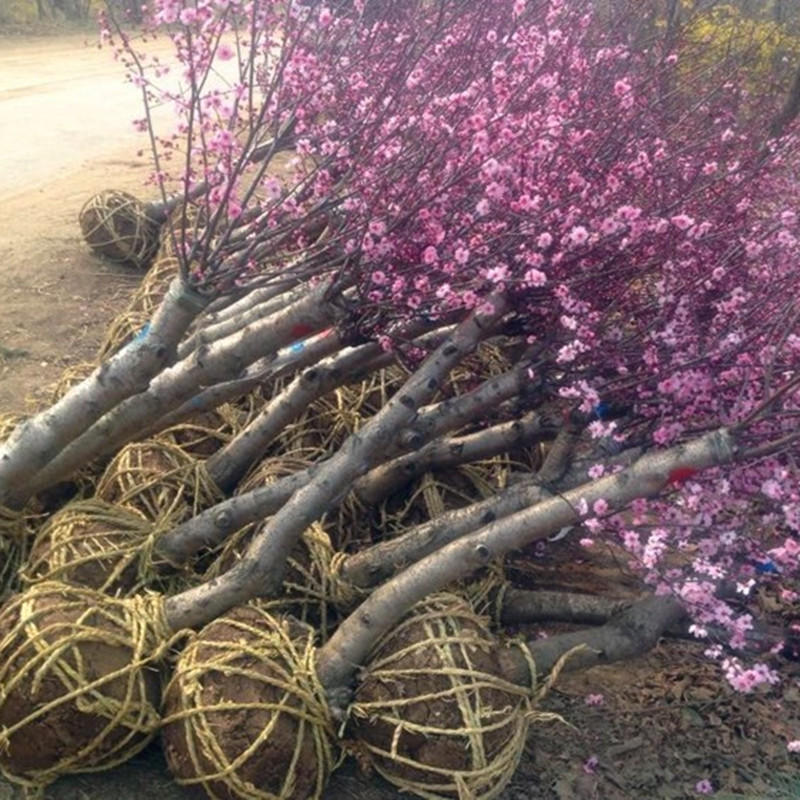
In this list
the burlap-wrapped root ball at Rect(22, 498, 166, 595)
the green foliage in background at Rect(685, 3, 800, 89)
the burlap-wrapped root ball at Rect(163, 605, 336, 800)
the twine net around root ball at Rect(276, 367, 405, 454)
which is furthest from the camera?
the green foliage in background at Rect(685, 3, 800, 89)

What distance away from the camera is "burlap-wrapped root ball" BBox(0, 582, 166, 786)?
371 centimetres

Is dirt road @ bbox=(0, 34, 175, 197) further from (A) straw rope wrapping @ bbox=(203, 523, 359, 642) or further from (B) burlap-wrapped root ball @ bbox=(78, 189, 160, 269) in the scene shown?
(A) straw rope wrapping @ bbox=(203, 523, 359, 642)

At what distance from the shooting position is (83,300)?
337 inches

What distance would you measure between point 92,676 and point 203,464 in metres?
1.47

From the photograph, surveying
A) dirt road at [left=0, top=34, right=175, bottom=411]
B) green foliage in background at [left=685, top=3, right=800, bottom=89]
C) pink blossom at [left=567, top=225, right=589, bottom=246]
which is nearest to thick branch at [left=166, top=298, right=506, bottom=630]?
pink blossom at [left=567, top=225, right=589, bottom=246]

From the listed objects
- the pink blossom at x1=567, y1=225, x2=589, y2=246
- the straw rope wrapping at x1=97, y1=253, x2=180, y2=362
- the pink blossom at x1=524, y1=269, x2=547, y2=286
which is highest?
the pink blossom at x1=567, y1=225, x2=589, y2=246

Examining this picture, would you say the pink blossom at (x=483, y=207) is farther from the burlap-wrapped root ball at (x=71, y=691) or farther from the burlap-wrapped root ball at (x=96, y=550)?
the burlap-wrapped root ball at (x=71, y=691)

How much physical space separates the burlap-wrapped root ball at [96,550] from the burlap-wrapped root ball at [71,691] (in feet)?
1.00

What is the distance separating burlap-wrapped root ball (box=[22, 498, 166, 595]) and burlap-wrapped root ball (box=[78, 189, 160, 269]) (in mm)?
5195

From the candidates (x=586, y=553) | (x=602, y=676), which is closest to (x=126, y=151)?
(x=586, y=553)

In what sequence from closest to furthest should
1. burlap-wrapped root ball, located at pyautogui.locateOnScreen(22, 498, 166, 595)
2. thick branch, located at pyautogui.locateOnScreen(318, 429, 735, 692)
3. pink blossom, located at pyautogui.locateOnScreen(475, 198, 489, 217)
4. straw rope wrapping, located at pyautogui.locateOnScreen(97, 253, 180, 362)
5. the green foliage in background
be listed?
thick branch, located at pyautogui.locateOnScreen(318, 429, 735, 692) < pink blossom, located at pyautogui.locateOnScreen(475, 198, 489, 217) < burlap-wrapped root ball, located at pyautogui.locateOnScreen(22, 498, 166, 595) < straw rope wrapping, located at pyautogui.locateOnScreen(97, 253, 180, 362) < the green foliage in background

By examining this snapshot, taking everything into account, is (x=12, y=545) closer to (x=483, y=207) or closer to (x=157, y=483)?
(x=157, y=483)

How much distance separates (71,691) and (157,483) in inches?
52.8

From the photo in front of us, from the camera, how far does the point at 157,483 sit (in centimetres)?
487
